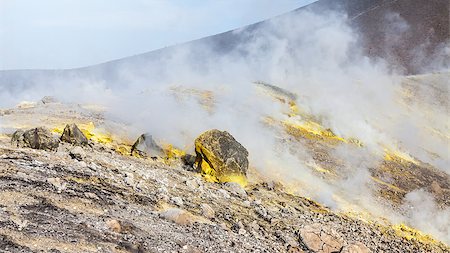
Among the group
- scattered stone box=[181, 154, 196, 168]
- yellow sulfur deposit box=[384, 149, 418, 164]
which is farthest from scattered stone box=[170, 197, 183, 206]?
yellow sulfur deposit box=[384, 149, 418, 164]

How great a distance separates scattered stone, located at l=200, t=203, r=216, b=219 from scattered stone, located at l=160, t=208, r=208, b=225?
43 cm

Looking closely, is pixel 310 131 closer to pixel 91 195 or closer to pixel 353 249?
pixel 353 249

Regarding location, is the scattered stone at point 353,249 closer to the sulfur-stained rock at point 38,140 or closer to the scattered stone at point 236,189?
the scattered stone at point 236,189

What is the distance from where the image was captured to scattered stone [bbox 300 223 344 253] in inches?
357

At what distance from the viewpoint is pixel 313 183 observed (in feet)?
50.9

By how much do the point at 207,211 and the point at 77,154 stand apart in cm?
339

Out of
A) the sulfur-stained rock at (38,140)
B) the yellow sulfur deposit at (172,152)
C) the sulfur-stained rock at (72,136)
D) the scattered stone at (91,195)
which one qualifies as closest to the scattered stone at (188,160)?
the yellow sulfur deposit at (172,152)

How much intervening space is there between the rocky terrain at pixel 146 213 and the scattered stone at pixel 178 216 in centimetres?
2

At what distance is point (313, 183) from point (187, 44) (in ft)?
204

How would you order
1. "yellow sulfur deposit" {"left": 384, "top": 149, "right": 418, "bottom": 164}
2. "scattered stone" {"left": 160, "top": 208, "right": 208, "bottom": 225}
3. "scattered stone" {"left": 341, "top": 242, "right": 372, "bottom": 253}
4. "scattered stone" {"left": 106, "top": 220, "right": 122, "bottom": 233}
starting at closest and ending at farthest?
1. "scattered stone" {"left": 106, "top": 220, "right": 122, "bottom": 233}
2. "scattered stone" {"left": 160, "top": 208, "right": 208, "bottom": 225}
3. "scattered stone" {"left": 341, "top": 242, "right": 372, "bottom": 253}
4. "yellow sulfur deposit" {"left": 384, "top": 149, "right": 418, "bottom": 164}

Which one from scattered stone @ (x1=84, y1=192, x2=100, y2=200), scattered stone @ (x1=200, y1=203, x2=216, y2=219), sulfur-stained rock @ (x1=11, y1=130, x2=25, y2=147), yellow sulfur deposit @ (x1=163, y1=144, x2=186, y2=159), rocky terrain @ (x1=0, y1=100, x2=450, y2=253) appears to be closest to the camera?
rocky terrain @ (x1=0, y1=100, x2=450, y2=253)

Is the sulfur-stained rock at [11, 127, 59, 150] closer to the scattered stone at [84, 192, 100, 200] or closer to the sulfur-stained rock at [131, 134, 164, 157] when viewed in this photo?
the sulfur-stained rock at [131, 134, 164, 157]

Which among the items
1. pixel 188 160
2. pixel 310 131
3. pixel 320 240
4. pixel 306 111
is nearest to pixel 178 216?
pixel 320 240

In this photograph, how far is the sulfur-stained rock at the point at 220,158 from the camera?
1312cm
